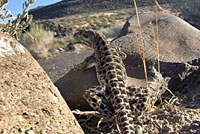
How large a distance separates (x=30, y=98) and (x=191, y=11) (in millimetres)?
12814

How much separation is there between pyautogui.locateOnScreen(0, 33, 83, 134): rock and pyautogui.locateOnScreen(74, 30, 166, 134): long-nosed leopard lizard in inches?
50.1

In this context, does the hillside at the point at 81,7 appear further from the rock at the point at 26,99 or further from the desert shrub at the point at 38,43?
the rock at the point at 26,99

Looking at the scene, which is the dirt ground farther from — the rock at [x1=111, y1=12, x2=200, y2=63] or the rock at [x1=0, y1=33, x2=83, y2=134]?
the rock at [x1=0, y1=33, x2=83, y2=134]

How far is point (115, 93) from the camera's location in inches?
146

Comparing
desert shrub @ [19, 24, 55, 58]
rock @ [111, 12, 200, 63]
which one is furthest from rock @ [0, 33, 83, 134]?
desert shrub @ [19, 24, 55, 58]

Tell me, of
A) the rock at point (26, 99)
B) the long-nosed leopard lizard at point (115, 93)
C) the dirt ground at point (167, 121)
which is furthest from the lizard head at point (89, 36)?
the rock at point (26, 99)

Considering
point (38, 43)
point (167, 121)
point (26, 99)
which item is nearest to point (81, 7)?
point (38, 43)

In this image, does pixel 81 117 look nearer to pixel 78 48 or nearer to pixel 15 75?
pixel 15 75

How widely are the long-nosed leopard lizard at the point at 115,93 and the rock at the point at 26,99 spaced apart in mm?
1272

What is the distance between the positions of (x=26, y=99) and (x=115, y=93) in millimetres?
1901

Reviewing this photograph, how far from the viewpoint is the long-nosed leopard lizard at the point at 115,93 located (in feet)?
11.4

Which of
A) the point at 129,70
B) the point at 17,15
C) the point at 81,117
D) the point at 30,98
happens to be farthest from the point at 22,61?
the point at 129,70

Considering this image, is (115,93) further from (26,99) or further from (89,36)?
(89,36)

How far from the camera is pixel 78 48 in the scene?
511 inches
